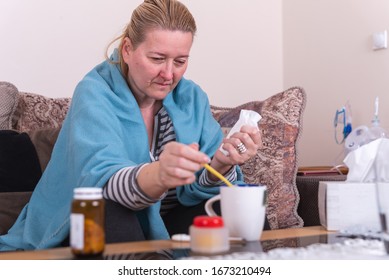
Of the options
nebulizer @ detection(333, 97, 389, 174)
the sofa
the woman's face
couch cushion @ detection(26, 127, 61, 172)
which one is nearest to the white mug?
the woman's face

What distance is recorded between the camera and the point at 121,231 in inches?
43.7

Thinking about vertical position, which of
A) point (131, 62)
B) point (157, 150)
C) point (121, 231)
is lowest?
point (121, 231)

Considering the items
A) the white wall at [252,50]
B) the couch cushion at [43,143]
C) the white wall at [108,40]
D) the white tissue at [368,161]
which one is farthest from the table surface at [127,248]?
the white wall at [108,40]

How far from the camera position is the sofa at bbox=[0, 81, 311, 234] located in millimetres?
1719

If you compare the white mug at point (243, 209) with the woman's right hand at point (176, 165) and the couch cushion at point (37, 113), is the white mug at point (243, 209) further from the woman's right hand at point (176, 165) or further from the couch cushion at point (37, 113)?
the couch cushion at point (37, 113)

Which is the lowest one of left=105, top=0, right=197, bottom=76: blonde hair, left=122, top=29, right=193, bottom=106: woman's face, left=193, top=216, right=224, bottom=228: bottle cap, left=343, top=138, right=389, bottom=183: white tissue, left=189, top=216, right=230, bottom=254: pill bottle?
left=189, top=216, right=230, bottom=254: pill bottle

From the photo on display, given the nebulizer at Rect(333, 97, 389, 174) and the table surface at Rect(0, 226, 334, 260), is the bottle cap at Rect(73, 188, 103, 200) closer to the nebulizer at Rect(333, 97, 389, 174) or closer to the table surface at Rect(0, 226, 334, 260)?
the table surface at Rect(0, 226, 334, 260)

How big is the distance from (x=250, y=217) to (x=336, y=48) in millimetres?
1828

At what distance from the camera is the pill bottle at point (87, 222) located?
32.7 inches

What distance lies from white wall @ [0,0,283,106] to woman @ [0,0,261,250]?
98 cm

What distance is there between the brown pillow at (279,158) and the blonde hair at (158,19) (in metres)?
0.61

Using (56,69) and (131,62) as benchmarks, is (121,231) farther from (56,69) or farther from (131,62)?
(56,69)
